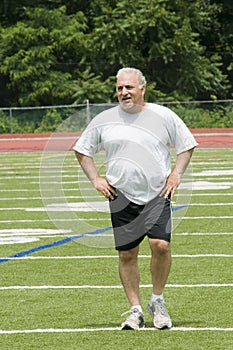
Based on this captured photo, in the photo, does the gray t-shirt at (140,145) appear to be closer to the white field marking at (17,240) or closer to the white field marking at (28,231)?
the white field marking at (17,240)

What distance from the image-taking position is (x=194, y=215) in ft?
50.8

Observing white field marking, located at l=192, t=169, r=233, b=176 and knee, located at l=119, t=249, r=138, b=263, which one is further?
white field marking, located at l=192, t=169, r=233, b=176

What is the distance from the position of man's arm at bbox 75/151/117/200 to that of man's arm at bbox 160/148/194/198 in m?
0.35

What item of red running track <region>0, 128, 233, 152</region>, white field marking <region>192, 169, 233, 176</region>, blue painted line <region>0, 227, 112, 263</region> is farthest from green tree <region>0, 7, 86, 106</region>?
blue painted line <region>0, 227, 112, 263</region>

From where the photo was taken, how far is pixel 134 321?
7.66 meters

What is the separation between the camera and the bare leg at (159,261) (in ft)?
25.3

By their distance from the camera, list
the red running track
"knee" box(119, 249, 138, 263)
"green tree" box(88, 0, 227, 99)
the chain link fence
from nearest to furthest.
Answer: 1. "knee" box(119, 249, 138, 263)
2. the red running track
3. the chain link fence
4. "green tree" box(88, 0, 227, 99)

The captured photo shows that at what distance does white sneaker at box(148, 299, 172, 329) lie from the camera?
7.64 meters

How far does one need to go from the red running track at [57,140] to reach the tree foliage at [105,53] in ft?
19.3

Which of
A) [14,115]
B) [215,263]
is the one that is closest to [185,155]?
[215,263]

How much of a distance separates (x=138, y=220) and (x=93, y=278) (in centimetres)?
242

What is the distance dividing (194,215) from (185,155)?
7.78m

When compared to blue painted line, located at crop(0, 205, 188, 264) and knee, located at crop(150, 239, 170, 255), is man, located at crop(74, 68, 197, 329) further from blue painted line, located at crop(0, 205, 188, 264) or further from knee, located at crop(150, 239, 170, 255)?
blue painted line, located at crop(0, 205, 188, 264)

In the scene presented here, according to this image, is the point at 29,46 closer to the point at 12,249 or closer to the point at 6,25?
the point at 6,25
